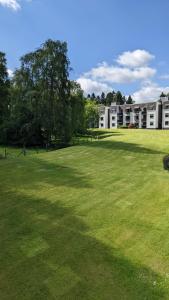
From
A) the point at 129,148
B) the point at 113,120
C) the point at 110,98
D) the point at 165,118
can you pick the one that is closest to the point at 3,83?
the point at 129,148

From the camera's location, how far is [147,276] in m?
6.37

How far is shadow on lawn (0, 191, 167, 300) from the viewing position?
580 cm

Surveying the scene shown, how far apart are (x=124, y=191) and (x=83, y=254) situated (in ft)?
20.1

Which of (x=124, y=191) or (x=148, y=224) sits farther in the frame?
(x=124, y=191)

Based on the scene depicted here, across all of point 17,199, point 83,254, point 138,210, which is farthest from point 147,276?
point 17,199

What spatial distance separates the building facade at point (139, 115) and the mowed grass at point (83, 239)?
94.6m

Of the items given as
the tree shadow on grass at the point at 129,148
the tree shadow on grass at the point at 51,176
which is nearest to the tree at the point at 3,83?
the tree shadow on grass at the point at 129,148

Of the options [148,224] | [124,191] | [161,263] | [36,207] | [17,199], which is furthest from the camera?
[124,191]

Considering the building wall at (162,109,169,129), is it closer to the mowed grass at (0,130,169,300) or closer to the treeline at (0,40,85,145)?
the treeline at (0,40,85,145)

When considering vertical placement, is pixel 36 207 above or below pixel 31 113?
below

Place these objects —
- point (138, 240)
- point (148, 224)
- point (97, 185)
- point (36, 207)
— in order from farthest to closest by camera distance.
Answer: point (97, 185) < point (36, 207) < point (148, 224) < point (138, 240)

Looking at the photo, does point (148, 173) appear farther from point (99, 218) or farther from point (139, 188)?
point (99, 218)

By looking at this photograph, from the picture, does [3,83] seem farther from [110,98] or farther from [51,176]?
[110,98]

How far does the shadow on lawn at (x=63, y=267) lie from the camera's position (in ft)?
19.0
